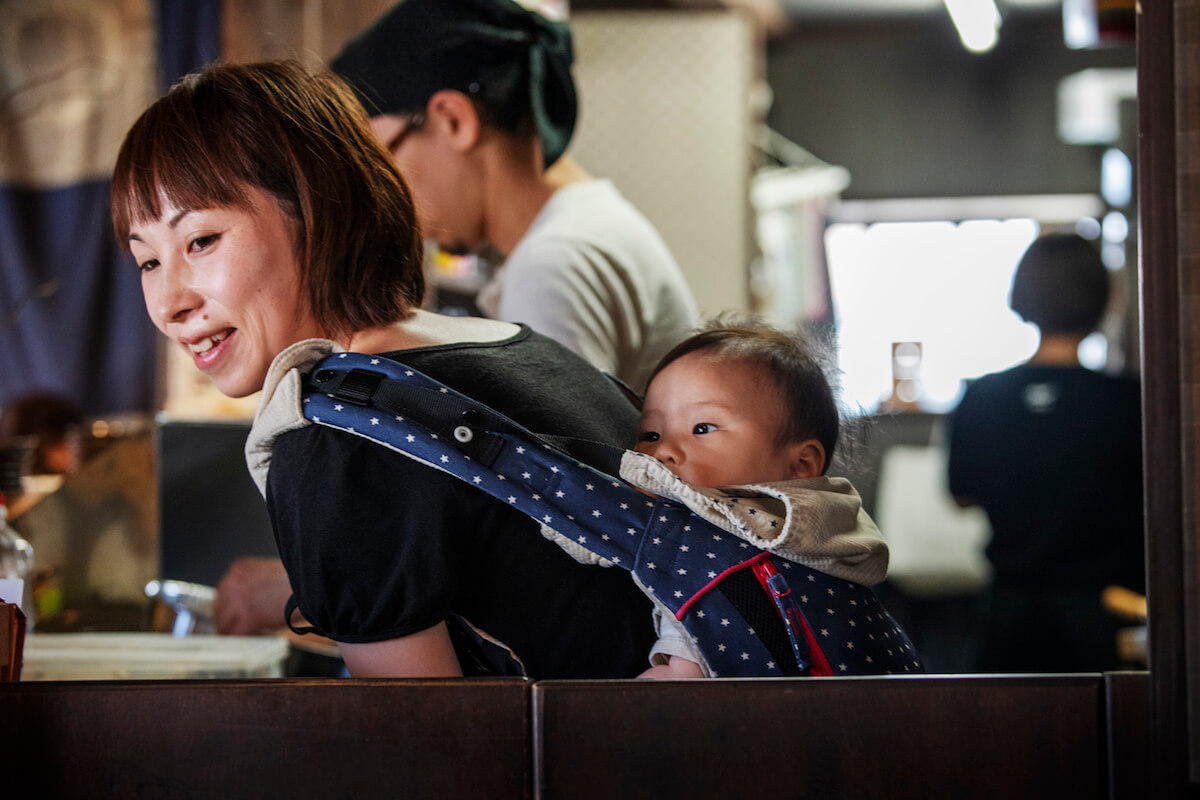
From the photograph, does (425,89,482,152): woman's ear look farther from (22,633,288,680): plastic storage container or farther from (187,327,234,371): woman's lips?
(22,633,288,680): plastic storage container

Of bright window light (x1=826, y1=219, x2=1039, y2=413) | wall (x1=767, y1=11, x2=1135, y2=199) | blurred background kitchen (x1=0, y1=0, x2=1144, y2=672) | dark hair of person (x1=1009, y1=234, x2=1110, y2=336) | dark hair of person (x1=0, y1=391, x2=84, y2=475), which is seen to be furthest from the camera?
wall (x1=767, y1=11, x2=1135, y2=199)

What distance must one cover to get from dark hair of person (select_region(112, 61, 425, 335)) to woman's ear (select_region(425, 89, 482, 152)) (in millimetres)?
309

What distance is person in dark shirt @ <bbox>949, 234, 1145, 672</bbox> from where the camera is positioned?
2014mm

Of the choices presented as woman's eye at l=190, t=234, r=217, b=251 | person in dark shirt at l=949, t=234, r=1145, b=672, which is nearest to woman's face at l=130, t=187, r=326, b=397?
woman's eye at l=190, t=234, r=217, b=251

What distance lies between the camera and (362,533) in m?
0.71

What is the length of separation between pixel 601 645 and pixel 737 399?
0.22 metres

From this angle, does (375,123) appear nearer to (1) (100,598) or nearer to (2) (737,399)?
(2) (737,399)

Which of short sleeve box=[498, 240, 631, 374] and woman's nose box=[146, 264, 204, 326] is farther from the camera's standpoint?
short sleeve box=[498, 240, 631, 374]

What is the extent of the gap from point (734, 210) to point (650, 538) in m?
1.95

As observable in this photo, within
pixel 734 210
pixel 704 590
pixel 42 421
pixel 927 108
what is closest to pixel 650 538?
pixel 704 590

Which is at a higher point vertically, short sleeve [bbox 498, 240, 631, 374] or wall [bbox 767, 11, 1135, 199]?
wall [bbox 767, 11, 1135, 199]

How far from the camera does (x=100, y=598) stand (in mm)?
1396

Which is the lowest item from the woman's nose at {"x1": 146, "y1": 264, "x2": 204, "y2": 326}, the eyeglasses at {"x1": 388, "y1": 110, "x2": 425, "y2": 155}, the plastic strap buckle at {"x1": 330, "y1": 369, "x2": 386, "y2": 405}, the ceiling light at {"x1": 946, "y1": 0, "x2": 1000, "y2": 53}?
the plastic strap buckle at {"x1": 330, "y1": 369, "x2": 386, "y2": 405}

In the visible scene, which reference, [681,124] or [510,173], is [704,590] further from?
[681,124]
